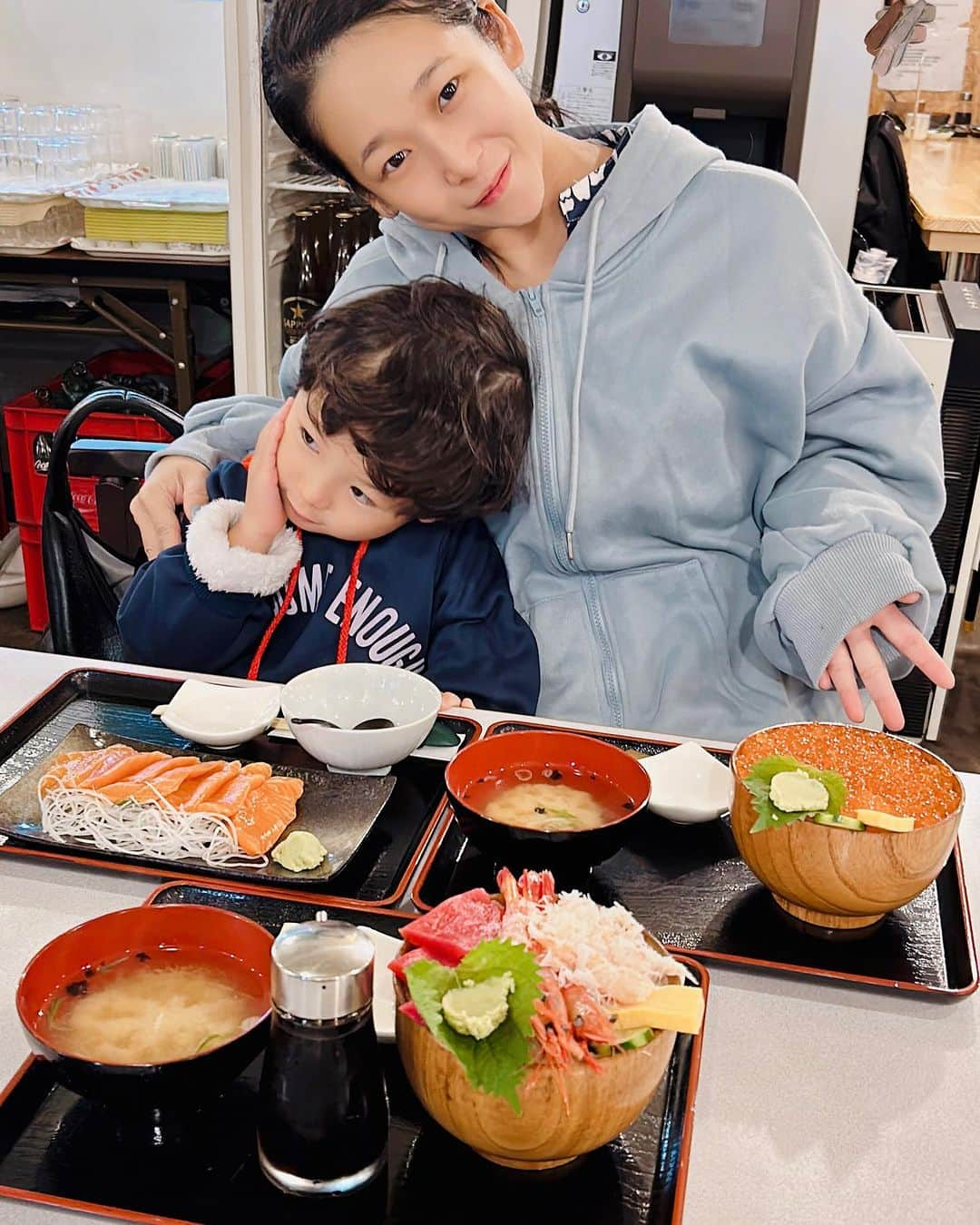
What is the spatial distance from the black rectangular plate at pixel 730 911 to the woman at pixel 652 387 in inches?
11.2

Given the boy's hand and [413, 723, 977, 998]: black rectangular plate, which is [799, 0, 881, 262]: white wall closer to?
the boy's hand

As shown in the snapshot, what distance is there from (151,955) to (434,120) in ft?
2.87

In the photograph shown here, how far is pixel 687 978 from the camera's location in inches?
33.4

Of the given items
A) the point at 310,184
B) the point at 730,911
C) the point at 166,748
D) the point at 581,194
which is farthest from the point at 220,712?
the point at 310,184

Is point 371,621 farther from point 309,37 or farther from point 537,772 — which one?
point 309,37

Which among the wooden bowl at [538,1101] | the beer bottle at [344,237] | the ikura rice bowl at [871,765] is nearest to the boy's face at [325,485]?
the ikura rice bowl at [871,765]

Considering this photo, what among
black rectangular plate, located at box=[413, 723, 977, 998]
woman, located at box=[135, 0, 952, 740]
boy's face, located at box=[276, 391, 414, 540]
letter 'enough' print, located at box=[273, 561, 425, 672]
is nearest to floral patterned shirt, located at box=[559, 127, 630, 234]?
woman, located at box=[135, 0, 952, 740]

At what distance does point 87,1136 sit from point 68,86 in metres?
3.48

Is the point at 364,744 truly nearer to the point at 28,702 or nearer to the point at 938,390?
the point at 28,702

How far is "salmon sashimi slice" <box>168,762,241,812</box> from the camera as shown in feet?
3.38

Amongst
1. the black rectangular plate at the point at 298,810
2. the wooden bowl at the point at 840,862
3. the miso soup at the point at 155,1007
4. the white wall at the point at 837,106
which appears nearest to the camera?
the miso soup at the point at 155,1007

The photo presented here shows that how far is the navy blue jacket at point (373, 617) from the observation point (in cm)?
145

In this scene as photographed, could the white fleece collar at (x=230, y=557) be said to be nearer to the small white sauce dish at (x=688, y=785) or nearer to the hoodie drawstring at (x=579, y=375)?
the hoodie drawstring at (x=579, y=375)

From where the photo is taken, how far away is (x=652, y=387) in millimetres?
1436
